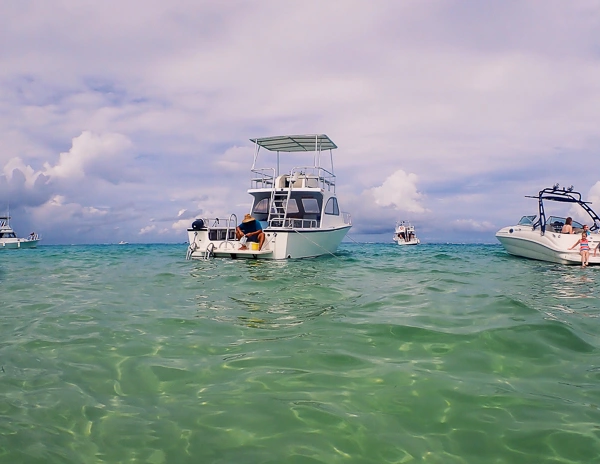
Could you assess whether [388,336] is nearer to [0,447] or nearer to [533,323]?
[533,323]

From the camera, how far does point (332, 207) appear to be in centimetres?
2191

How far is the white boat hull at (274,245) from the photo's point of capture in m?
16.9

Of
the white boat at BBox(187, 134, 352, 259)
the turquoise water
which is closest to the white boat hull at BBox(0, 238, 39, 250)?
the white boat at BBox(187, 134, 352, 259)

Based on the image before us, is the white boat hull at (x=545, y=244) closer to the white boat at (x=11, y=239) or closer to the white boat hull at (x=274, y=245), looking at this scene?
the white boat hull at (x=274, y=245)

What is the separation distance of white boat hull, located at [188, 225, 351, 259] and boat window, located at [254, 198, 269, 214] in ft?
11.6

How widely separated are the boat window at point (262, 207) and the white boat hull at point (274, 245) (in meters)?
3.53

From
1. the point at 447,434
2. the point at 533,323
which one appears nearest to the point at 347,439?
the point at 447,434

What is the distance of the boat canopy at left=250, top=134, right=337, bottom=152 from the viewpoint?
20.4m

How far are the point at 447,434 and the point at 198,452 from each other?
1.68 m

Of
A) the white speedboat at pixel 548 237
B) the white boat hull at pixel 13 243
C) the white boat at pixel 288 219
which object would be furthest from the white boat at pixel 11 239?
the white speedboat at pixel 548 237

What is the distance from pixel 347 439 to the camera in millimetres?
2738

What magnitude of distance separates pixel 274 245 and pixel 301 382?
13.4 m

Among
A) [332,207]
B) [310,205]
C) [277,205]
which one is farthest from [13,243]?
[332,207]

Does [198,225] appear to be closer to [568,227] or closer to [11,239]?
[568,227]
